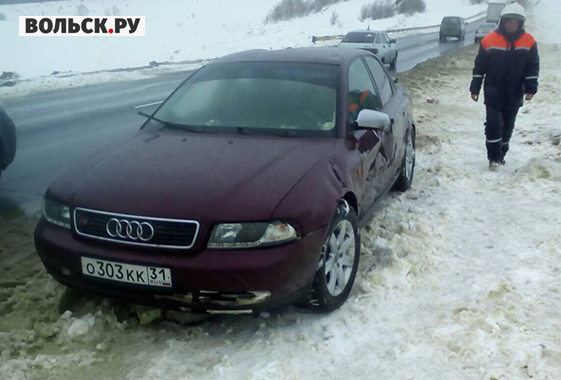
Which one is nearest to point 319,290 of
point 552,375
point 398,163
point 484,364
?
point 484,364

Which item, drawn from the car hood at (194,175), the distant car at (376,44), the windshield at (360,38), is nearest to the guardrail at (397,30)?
the windshield at (360,38)

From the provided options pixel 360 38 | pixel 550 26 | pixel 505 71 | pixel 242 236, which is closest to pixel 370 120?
pixel 242 236

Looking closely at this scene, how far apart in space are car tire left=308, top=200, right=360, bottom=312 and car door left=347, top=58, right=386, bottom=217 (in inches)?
16.0

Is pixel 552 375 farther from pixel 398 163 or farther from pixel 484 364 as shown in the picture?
pixel 398 163

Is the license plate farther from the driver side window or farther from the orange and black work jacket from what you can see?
the orange and black work jacket

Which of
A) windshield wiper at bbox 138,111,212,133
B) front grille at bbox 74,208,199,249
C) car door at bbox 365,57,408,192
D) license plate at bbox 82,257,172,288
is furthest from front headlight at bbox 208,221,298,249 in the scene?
car door at bbox 365,57,408,192

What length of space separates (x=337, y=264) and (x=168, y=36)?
2109 inches

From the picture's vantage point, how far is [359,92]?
458 centimetres

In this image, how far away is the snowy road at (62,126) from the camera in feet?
21.3

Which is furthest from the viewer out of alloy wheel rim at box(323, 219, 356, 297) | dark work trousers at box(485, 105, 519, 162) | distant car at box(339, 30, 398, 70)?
distant car at box(339, 30, 398, 70)

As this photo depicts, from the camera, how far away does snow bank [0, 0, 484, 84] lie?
3553cm

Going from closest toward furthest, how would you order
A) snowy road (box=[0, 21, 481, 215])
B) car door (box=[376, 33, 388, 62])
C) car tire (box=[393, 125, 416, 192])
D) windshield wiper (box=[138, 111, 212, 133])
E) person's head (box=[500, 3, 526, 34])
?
windshield wiper (box=[138, 111, 212, 133]) → car tire (box=[393, 125, 416, 192]) → person's head (box=[500, 3, 526, 34]) → snowy road (box=[0, 21, 481, 215]) → car door (box=[376, 33, 388, 62])

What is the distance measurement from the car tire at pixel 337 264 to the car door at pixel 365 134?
41 cm

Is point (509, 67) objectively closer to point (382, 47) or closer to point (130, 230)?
point (130, 230)
